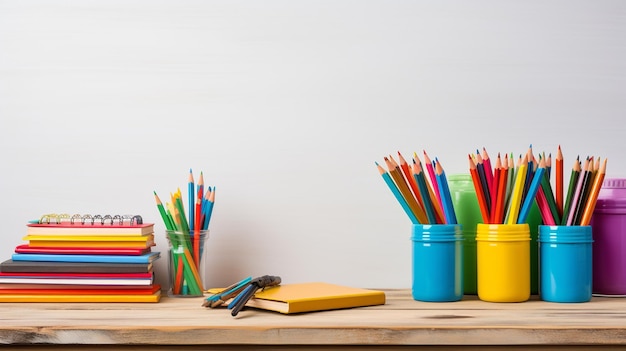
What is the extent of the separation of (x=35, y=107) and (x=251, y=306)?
2.12ft

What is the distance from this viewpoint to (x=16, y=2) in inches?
55.7

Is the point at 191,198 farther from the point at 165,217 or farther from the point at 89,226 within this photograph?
the point at 89,226

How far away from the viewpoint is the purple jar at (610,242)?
1253 millimetres

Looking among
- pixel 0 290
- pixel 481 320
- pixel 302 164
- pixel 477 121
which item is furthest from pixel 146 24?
pixel 481 320

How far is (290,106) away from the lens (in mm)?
1412

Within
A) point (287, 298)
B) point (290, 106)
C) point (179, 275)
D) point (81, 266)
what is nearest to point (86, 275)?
point (81, 266)

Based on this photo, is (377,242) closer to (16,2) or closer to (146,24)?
(146,24)

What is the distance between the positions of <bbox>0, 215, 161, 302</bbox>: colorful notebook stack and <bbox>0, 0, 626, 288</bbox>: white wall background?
0.52 ft

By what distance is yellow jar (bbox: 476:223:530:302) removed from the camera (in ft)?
3.88

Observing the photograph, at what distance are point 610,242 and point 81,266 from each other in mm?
931

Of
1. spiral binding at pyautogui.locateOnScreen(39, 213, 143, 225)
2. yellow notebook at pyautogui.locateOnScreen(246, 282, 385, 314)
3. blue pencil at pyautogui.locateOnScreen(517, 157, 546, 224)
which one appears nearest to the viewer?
yellow notebook at pyautogui.locateOnScreen(246, 282, 385, 314)

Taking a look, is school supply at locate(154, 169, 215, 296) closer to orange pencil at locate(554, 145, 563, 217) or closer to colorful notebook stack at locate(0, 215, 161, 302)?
colorful notebook stack at locate(0, 215, 161, 302)

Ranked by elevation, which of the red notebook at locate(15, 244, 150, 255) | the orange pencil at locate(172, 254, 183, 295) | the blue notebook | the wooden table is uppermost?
the red notebook at locate(15, 244, 150, 255)

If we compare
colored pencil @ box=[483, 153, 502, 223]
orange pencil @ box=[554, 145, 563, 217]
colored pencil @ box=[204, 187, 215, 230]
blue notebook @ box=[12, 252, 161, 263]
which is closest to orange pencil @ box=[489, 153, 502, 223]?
colored pencil @ box=[483, 153, 502, 223]
